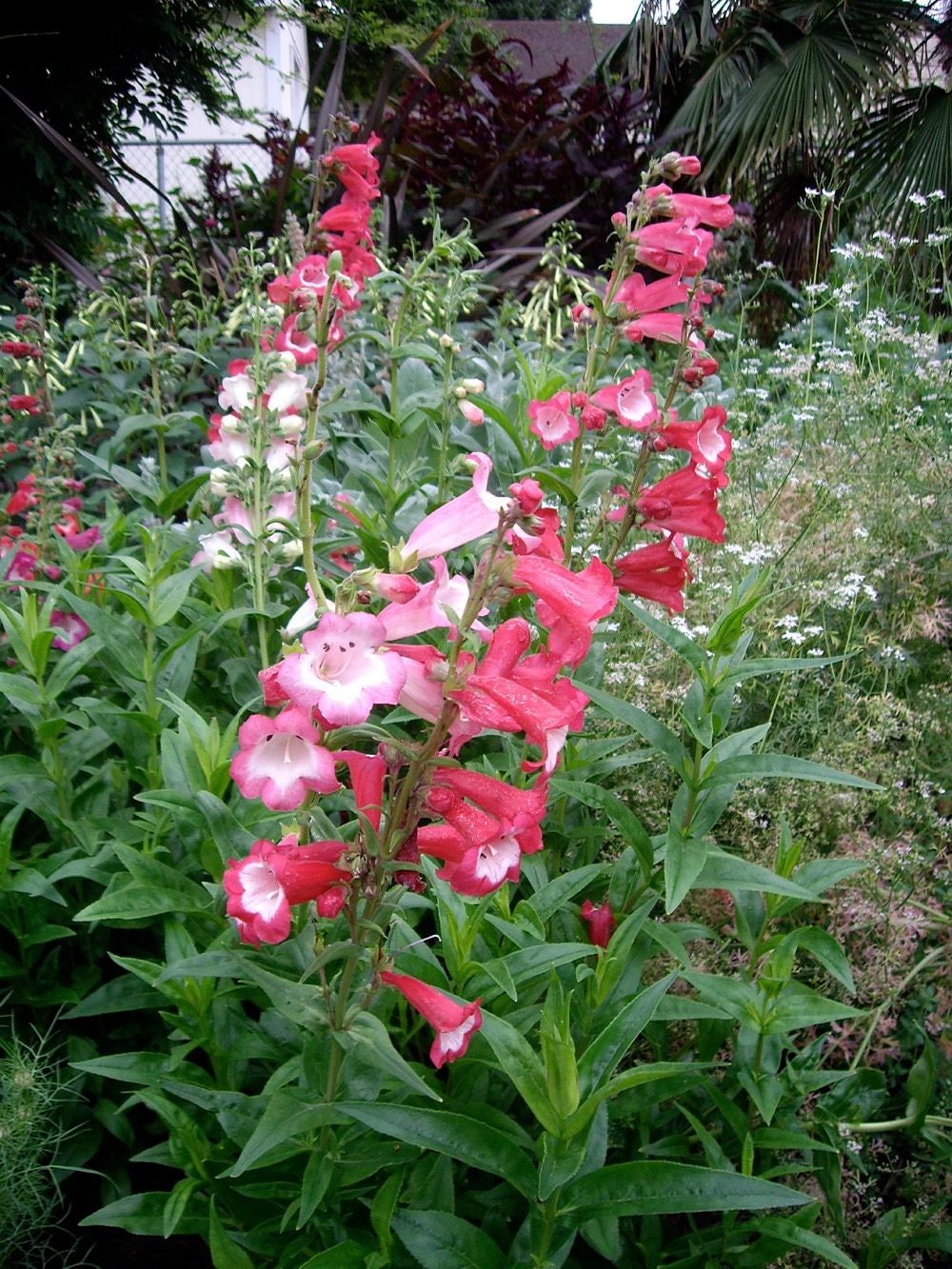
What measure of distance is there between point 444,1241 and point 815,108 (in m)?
8.62

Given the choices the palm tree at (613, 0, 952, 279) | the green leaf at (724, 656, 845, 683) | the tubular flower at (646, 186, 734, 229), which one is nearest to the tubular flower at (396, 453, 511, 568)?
the green leaf at (724, 656, 845, 683)

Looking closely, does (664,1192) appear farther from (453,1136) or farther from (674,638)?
(674,638)

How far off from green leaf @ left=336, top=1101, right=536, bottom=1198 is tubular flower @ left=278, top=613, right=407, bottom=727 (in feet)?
1.72

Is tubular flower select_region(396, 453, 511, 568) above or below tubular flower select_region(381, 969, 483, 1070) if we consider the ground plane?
above

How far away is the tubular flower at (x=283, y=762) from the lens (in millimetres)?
958

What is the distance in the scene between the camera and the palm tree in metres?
7.61

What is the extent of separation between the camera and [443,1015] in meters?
1.15

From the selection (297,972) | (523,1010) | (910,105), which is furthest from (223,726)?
(910,105)

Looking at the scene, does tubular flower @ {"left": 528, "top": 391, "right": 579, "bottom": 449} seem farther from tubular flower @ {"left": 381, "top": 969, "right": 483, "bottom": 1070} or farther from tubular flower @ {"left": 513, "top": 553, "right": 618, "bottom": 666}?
tubular flower @ {"left": 381, "top": 969, "right": 483, "bottom": 1070}

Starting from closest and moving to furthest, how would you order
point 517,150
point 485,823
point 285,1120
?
point 485,823 < point 285,1120 < point 517,150

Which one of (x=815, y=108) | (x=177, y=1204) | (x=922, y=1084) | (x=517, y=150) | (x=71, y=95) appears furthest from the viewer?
(x=815, y=108)

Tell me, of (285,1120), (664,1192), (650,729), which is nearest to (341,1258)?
(285,1120)

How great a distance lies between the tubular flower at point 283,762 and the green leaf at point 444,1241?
60cm

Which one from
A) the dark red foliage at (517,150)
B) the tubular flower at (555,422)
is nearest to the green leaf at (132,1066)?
the tubular flower at (555,422)
